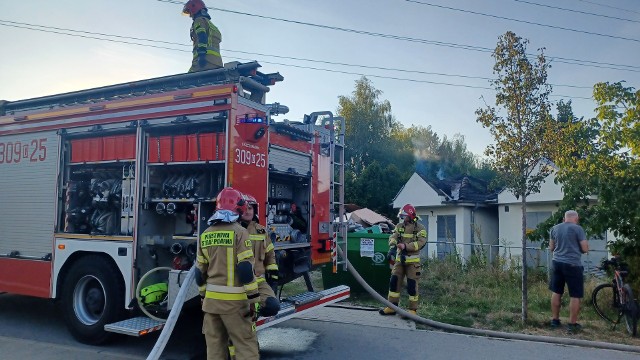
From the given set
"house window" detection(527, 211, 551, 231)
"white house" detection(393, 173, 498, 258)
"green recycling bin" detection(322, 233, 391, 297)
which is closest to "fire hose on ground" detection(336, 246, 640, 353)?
"green recycling bin" detection(322, 233, 391, 297)

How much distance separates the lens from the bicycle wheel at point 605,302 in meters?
7.57

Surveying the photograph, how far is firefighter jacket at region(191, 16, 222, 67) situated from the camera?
7.49 metres

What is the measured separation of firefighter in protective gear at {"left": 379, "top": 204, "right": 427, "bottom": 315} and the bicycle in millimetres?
2620

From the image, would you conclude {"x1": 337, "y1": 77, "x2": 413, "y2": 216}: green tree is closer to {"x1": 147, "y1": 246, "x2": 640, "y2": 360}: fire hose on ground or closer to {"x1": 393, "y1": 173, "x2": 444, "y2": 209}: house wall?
{"x1": 393, "y1": 173, "x2": 444, "y2": 209}: house wall

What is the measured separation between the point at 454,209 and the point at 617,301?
490 inches

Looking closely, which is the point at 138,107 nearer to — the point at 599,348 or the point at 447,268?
the point at 599,348

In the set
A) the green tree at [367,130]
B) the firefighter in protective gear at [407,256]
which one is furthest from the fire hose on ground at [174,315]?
the green tree at [367,130]

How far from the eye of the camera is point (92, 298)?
20.8 feet

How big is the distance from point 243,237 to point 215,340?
2.91ft

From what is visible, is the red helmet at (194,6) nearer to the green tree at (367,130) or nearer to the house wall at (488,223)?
the house wall at (488,223)

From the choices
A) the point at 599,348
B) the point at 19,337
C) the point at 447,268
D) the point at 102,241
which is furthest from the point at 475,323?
the point at 19,337

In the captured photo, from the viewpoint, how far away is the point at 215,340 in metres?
4.29

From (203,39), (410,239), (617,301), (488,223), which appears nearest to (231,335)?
(410,239)

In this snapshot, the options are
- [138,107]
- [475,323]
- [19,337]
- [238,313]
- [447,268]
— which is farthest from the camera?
[447,268]
